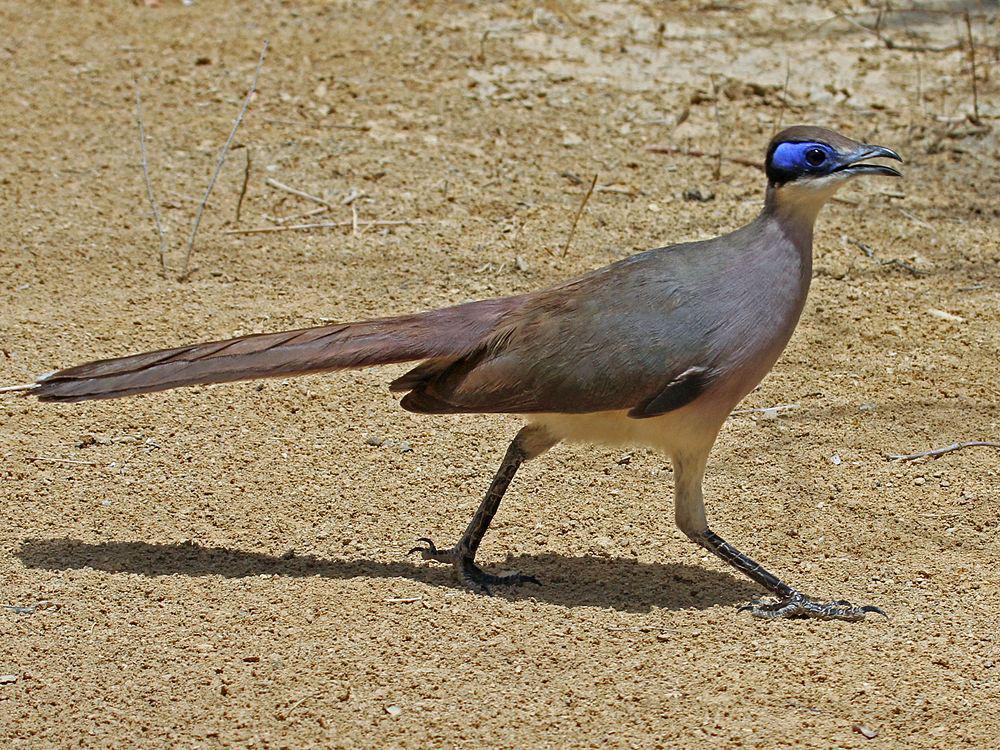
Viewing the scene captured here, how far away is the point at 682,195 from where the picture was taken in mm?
7891

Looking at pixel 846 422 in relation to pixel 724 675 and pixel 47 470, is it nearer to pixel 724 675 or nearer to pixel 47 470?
pixel 724 675

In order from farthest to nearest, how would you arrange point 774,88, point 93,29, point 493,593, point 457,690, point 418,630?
point 93,29 < point 774,88 < point 493,593 < point 418,630 < point 457,690

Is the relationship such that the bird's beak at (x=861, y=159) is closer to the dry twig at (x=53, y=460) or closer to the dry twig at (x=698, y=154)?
the dry twig at (x=53, y=460)

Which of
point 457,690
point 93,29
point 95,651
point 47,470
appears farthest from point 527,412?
point 93,29

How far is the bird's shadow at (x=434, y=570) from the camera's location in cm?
478

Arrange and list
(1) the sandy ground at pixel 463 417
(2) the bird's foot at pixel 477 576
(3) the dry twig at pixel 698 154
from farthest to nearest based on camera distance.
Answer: (3) the dry twig at pixel 698 154, (2) the bird's foot at pixel 477 576, (1) the sandy ground at pixel 463 417

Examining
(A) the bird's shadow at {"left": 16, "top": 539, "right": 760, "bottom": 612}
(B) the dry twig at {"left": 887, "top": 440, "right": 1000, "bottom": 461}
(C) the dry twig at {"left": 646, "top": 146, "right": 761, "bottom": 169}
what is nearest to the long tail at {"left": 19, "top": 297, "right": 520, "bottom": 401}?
(A) the bird's shadow at {"left": 16, "top": 539, "right": 760, "bottom": 612}

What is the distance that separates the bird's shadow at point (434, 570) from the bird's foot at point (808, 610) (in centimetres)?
18

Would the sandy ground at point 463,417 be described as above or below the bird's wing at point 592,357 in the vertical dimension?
below

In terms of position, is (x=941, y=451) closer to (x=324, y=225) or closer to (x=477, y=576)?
(x=477, y=576)

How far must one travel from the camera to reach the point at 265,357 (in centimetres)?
470

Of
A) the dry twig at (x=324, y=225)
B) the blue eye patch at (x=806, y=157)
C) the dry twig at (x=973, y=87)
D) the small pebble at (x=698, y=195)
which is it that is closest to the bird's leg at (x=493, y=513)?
the blue eye patch at (x=806, y=157)

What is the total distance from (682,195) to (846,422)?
240 centimetres

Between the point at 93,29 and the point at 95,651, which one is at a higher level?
the point at 93,29
